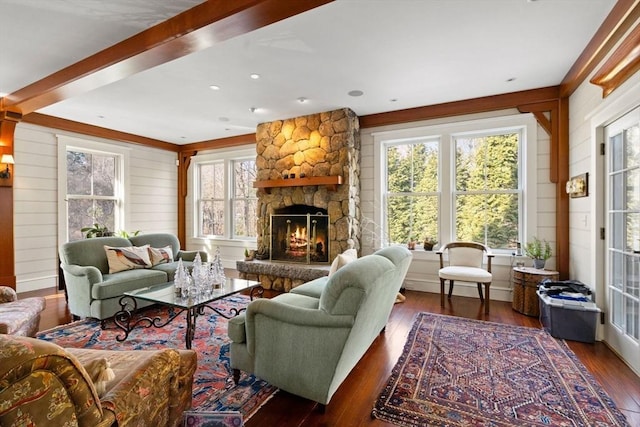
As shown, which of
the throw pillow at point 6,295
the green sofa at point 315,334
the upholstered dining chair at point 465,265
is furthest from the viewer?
the upholstered dining chair at point 465,265

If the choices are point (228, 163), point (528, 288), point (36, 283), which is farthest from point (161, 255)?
point (528, 288)

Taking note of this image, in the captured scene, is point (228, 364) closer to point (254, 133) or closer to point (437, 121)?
point (437, 121)

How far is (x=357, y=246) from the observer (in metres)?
5.02

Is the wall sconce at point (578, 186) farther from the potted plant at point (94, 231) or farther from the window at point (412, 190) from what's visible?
the potted plant at point (94, 231)

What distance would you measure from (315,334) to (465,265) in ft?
10.1

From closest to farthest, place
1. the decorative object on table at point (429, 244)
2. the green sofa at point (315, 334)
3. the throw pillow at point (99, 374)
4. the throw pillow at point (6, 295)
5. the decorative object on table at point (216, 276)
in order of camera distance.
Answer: the throw pillow at point (99, 374) → the green sofa at point (315, 334) → the throw pillow at point (6, 295) → the decorative object on table at point (216, 276) → the decorative object on table at point (429, 244)

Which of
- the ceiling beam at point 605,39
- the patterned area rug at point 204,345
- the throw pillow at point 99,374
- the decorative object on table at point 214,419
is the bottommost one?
the patterned area rug at point 204,345

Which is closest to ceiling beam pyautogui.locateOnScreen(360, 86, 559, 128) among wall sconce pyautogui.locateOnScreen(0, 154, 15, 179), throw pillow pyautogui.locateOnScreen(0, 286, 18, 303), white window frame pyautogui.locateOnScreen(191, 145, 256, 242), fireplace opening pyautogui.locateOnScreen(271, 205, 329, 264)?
fireplace opening pyautogui.locateOnScreen(271, 205, 329, 264)

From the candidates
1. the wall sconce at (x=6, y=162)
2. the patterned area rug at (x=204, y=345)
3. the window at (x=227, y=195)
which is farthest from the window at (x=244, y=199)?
the wall sconce at (x=6, y=162)

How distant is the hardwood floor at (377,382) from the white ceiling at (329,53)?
280 centimetres

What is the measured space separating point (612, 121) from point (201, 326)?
4.42 m

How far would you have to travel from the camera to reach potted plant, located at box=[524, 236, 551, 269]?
374 centimetres

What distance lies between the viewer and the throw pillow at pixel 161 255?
4.21 meters

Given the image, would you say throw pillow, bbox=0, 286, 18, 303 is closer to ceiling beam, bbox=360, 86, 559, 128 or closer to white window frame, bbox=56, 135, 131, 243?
white window frame, bbox=56, 135, 131, 243
